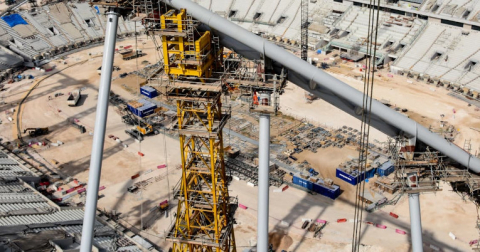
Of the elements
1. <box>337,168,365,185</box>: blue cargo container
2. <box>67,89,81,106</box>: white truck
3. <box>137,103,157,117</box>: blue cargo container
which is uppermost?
<box>67,89,81,106</box>: white truck

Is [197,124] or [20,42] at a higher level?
[20,42]

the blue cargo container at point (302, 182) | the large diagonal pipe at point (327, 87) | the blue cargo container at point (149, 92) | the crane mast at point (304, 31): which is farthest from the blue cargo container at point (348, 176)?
the blue cargo container at point (149, 92)

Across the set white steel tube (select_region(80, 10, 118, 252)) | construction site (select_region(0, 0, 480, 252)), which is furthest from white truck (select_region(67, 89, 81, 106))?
white steel tube (select_region(80, 10, 118, 252))

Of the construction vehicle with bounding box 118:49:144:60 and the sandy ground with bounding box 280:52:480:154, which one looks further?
the construction vehicle with bounding box 118:49:144:60

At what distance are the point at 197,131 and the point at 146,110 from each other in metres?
47.0

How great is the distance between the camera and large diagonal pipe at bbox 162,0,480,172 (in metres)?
31.2

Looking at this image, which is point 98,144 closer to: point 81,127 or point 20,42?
point 81,127

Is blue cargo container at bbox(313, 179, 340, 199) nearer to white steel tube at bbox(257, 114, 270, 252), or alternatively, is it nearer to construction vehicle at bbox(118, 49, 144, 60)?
white steel tube at bbox(257, 114, 270, 252)

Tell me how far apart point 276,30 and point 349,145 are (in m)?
51.2

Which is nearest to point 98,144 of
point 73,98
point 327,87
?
point 327,87

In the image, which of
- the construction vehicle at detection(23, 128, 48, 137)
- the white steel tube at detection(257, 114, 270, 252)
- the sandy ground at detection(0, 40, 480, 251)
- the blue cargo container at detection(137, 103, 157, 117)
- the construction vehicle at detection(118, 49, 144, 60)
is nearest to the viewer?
the white steel tube at detection(257, 114, 270, 252)

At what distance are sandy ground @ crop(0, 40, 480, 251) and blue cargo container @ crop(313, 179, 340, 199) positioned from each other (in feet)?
2.29

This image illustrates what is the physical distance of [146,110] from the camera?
80875 millimetres

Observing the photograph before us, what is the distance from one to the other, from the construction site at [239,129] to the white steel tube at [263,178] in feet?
0.29
